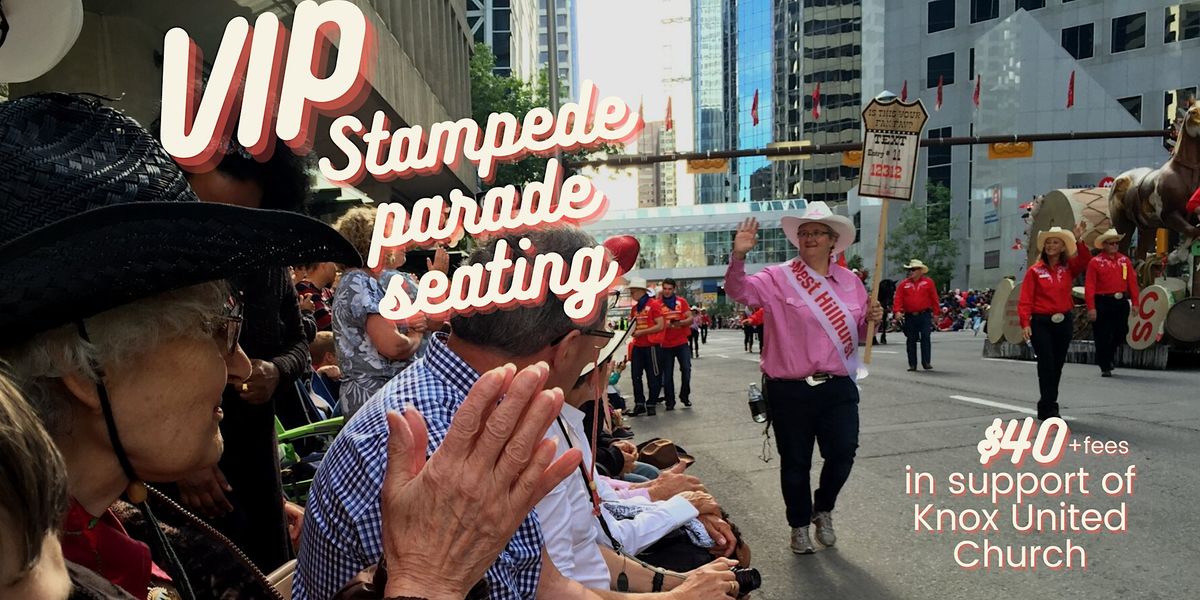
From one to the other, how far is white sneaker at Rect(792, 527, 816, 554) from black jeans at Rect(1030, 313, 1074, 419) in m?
4.36

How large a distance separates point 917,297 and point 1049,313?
21.6 ft

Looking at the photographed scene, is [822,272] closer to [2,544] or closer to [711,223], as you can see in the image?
[2,544]

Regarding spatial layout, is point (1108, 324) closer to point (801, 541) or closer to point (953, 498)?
point (953, 498)

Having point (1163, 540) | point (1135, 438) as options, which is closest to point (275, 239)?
point (1163, 540)

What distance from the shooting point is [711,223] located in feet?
260

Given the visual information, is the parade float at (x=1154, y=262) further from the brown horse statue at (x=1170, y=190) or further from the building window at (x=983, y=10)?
the building window at (x=983, y=10)

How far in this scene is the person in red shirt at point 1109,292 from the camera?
11.8 m

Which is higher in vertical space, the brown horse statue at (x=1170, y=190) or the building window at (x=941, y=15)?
→ the building window at (x=941, y=15)

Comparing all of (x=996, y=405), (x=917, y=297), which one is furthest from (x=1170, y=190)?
(x=996, y=405)

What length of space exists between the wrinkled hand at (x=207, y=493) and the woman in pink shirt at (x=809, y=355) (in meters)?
3.08

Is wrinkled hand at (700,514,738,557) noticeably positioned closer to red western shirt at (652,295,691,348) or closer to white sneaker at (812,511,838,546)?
white sneaker at (812,511,838,546)

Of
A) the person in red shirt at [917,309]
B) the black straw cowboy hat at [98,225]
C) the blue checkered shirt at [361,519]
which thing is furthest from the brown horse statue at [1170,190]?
the black straw cowboy hat at [98,225]

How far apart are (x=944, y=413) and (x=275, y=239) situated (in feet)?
29.6

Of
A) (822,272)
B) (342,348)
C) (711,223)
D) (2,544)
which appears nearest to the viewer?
(2,544)
